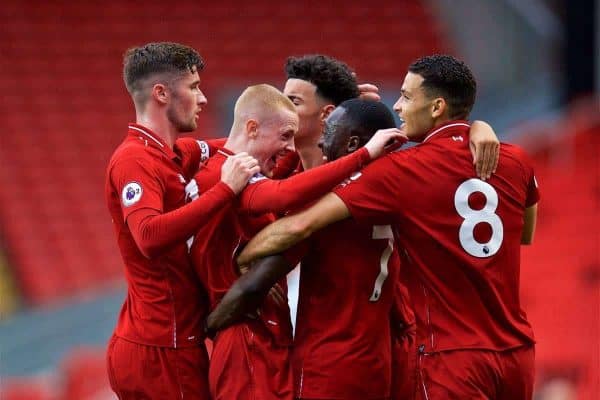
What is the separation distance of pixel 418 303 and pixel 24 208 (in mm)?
9359

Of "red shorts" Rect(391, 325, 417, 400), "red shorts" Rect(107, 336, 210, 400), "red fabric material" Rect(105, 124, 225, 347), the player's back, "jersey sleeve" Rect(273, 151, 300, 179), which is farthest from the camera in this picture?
"jersey sleeve" Rect(273, 151, 300, 179)

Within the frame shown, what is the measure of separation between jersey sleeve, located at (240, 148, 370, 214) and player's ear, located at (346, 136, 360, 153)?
144mm

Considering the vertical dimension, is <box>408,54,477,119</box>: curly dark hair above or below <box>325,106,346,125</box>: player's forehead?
above

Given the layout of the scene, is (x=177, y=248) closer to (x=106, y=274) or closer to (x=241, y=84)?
(x=106, y=274)

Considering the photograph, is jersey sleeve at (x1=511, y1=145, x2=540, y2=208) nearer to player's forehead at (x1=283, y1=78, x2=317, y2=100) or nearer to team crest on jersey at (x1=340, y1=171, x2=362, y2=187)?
team crest on jersey at (x1=340, y1=171, x2=362, y2=187)

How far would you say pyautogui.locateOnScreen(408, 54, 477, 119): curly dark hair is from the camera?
441 cm

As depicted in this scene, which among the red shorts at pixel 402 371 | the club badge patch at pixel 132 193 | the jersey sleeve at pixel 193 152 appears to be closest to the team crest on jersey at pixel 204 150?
the jersey sleeve at pixel 193 152

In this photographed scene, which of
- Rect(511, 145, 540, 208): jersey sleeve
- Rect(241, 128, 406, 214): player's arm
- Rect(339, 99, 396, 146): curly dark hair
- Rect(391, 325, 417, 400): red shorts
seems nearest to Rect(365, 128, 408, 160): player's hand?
Rect(241, 128, 406, 214): player's arm

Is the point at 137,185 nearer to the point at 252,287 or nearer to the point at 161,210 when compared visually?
the point at 161,210

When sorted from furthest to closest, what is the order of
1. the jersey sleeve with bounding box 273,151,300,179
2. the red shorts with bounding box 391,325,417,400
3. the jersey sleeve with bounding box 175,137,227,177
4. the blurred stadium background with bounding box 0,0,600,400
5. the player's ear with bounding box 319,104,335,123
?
1. the blurred stadium background with bounding box 0,0,600,400
2. the player's ear with bounding box 319,104,335,123
3. the jersey sleeve with bounding box 273,151,300,179
4. the jersey sleeve with bounding box 175,137,227,177
5. the red shorts with bounding box 391,325,417,400

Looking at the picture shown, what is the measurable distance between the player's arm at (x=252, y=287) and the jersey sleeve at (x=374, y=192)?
31 centimetres

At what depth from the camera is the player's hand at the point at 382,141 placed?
14.0ft

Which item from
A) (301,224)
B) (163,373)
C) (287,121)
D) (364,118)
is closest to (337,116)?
(364,118)

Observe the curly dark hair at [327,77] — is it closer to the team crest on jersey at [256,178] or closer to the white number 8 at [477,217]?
the team crest on jersey at [256,178]
